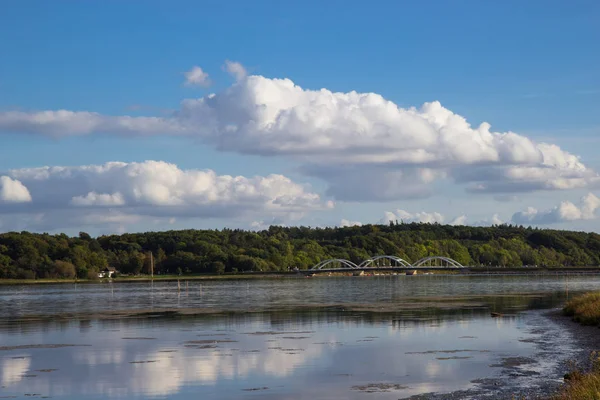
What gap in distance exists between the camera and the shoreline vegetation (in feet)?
71.7

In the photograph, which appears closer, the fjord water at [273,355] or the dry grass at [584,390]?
the dry grass at [584,390]

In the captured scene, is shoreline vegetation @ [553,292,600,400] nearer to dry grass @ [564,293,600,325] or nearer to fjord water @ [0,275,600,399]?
dry grass @ [564,293,600,325]

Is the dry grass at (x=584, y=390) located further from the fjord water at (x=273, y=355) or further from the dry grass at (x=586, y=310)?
the dry grass at (x=586, y=310)

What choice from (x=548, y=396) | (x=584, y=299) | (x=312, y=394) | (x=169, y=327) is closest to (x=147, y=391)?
(x=312, y=394)

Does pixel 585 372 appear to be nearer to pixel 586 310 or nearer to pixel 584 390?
pixel 584 390

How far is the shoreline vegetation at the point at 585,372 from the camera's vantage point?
21.8 m

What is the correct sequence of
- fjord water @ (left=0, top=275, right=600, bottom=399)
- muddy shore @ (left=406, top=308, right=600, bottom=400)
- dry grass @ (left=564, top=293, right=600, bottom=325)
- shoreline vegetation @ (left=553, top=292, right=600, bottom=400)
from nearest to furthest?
shoreline vegetation @ (left=553, top=292, right=600, bottom=400) < muddy shore @ (left=406, top=308, right=600, bottom=400) < fjord water @ (left=0, top=275, right=600, bottom=399) < dry grass @ (left=564, top=293, right=600, bottom=325)

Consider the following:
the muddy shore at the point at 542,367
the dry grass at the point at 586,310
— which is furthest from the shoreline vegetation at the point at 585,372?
the muddy shore at the point at 542,367

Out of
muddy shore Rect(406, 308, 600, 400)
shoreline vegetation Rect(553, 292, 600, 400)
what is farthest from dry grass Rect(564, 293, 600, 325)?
muddy shore Rect(406, 308, 600, 400)

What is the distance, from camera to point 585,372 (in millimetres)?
29734

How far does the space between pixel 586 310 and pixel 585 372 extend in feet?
87.4

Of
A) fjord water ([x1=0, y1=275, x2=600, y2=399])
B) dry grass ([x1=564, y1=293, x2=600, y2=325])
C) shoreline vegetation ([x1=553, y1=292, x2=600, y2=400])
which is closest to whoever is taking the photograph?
shoreline vegetation ([x1=553, y1=292, x2=600, y2=400])

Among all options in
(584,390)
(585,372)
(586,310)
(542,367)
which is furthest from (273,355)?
(586,310)

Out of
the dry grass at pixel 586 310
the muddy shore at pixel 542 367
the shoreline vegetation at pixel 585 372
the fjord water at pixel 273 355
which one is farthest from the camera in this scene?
the dry grass at pixel 586 310
